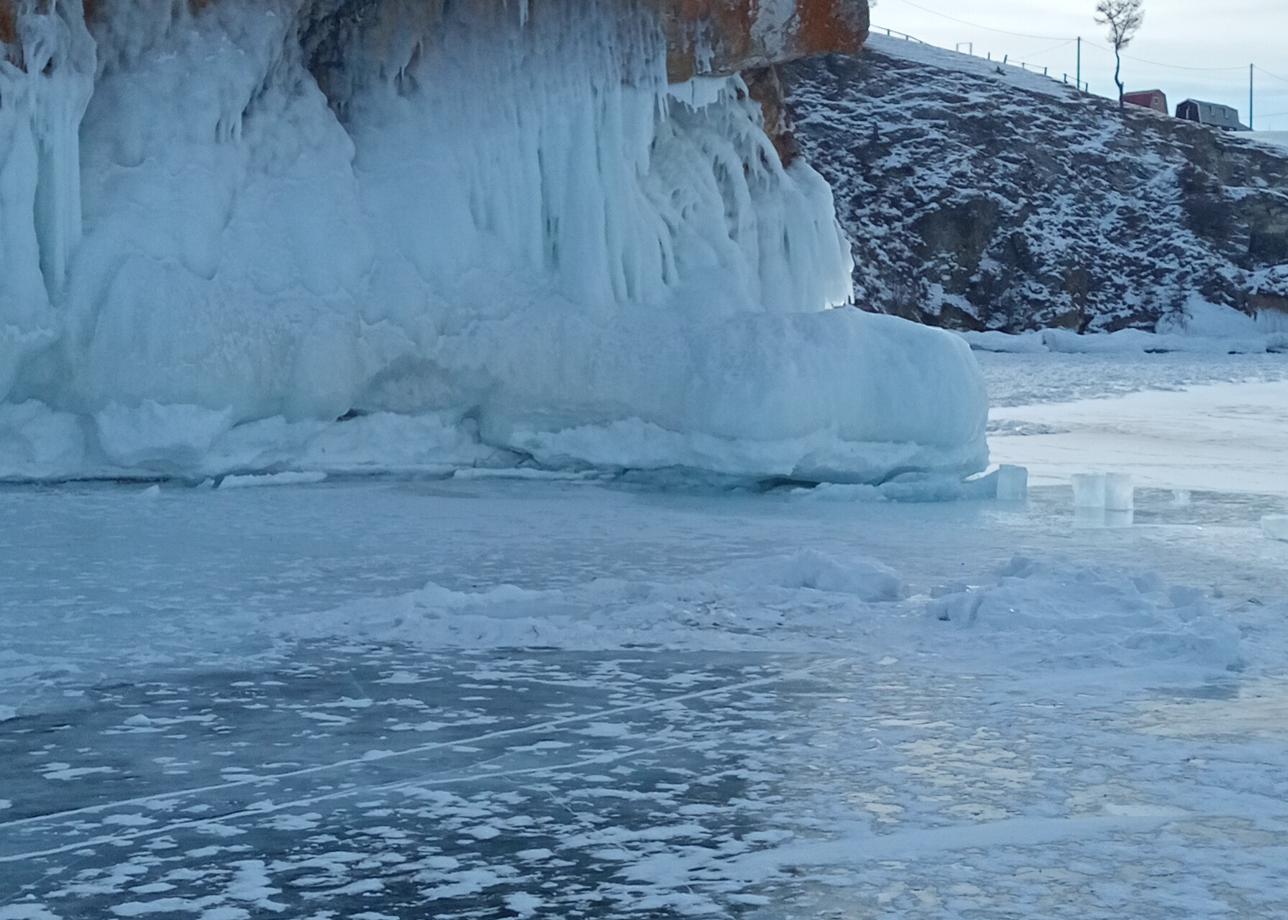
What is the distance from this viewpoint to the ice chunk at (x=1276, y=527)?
8516 millimetres

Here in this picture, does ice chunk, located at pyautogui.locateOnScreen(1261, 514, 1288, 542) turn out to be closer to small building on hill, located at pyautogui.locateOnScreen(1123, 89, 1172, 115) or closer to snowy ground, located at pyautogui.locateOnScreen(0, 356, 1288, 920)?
snowy ground, located at pyautogui.locateOnScreen(0, 356, 1288, 920)

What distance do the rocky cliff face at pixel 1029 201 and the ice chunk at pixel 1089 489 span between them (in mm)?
31334

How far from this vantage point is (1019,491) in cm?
1067

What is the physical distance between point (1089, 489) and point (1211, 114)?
49809 mm

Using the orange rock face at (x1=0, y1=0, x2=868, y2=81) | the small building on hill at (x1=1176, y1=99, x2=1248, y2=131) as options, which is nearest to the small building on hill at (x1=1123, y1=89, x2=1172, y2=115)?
the small building on hill at (x1=1176, y1=99, x2=1248, y2=131)

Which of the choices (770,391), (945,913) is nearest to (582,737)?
(945,913)

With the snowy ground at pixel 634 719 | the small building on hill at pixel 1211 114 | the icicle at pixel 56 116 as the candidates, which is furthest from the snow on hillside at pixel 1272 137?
Result: the snowy ground at pixel 634 719

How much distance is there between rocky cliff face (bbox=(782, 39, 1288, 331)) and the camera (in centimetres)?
4269

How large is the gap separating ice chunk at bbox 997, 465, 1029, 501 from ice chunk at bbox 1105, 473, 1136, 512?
691 millimetres

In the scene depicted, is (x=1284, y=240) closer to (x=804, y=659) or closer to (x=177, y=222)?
(x=177, y=222)

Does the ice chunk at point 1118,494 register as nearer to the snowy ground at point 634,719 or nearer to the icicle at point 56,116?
the snowy ground at point 634,719

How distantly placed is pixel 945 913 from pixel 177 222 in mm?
8251

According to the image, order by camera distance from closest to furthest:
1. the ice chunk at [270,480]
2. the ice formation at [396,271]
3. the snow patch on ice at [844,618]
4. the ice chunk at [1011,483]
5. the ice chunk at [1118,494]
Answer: the snow patch on ice at [844,618]
the ice chunk at [1118,494]
the ice formation at [396,271]
the ice chunk at [270,480]
the ice chunk at [1011,483]

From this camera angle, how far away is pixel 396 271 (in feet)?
36.1
